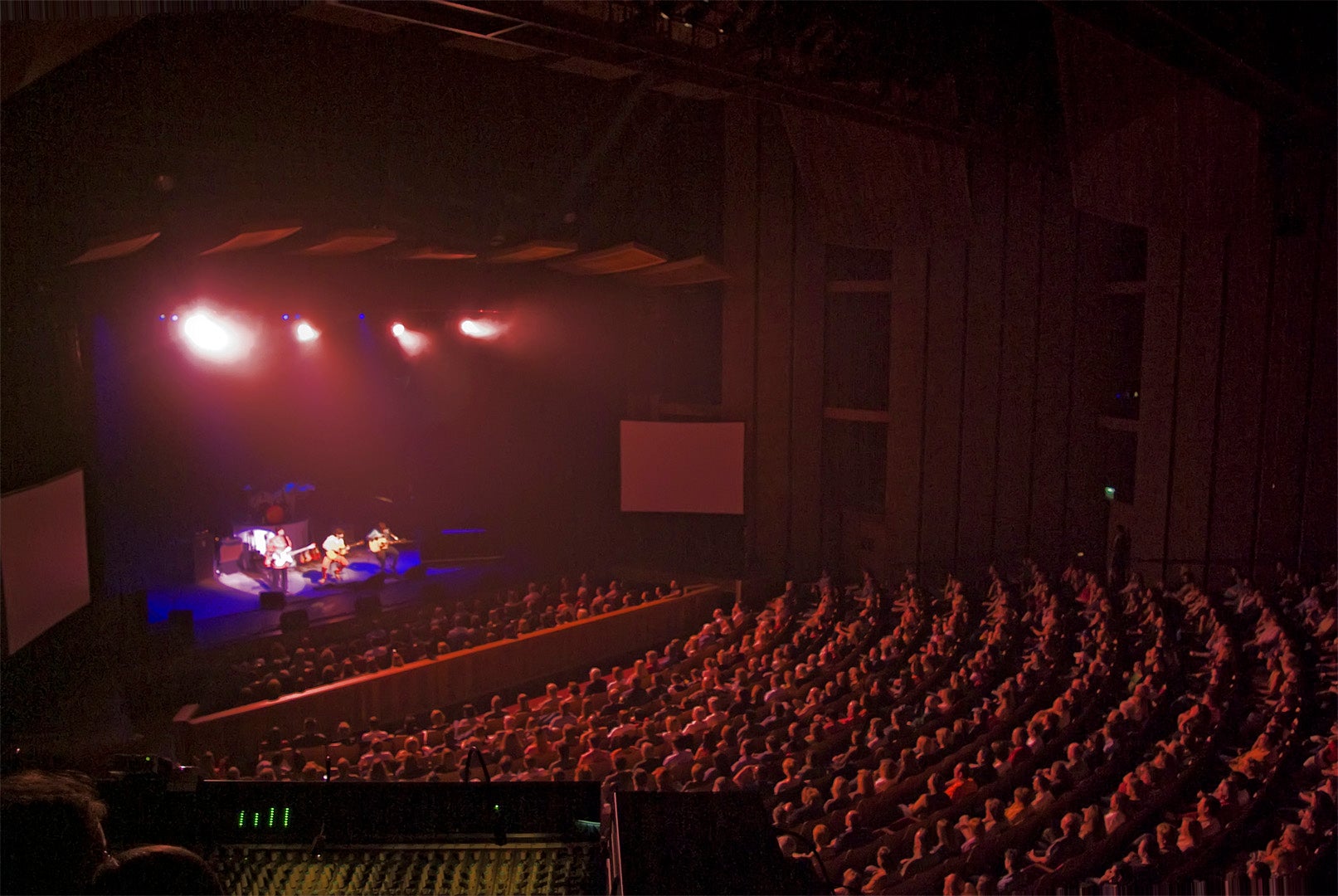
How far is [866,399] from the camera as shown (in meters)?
14.4

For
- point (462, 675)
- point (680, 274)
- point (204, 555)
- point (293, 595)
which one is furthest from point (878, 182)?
point (204, 555)

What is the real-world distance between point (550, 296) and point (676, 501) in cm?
356

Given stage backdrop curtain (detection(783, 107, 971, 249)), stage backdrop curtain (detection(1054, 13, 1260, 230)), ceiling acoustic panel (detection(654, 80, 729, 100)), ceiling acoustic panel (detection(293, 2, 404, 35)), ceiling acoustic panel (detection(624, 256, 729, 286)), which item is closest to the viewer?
stage backdrop curtain (detection(1054, 13, 1260, 230))

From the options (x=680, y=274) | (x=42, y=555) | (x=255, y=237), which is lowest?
(x=42, y=555)

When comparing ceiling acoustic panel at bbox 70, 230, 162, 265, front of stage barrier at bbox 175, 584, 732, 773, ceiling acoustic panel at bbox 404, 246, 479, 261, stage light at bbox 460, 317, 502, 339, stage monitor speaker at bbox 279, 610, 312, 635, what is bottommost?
front of stage barrier at bbox 175, 584, 732, 773

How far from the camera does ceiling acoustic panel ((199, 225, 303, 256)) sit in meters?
8.85

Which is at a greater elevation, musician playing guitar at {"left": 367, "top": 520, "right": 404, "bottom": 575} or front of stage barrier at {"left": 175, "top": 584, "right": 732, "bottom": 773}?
musician playing guitar at {"left": 367, "top": 520, "right": 404, "bottom": 575}

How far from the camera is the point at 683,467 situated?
565 inches

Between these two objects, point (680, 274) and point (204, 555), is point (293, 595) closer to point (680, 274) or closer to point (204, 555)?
point (204, 555)

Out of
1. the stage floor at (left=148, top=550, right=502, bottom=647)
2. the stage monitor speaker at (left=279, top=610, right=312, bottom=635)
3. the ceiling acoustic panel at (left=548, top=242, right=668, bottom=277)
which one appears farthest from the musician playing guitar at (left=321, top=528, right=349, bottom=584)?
the ceiling acoustic panel at (left=548, top=242, right=668, bottom=277)

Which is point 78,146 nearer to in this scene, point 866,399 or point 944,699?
point 944,699

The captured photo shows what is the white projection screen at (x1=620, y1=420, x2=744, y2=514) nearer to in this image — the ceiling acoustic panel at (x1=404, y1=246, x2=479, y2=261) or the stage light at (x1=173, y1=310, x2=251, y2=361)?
the ceiling acoustic panel at (x1=404, y1=246, x2=479, y2=261)

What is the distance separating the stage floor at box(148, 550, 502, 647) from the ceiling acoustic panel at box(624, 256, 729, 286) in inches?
182

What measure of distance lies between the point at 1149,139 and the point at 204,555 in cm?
1178
